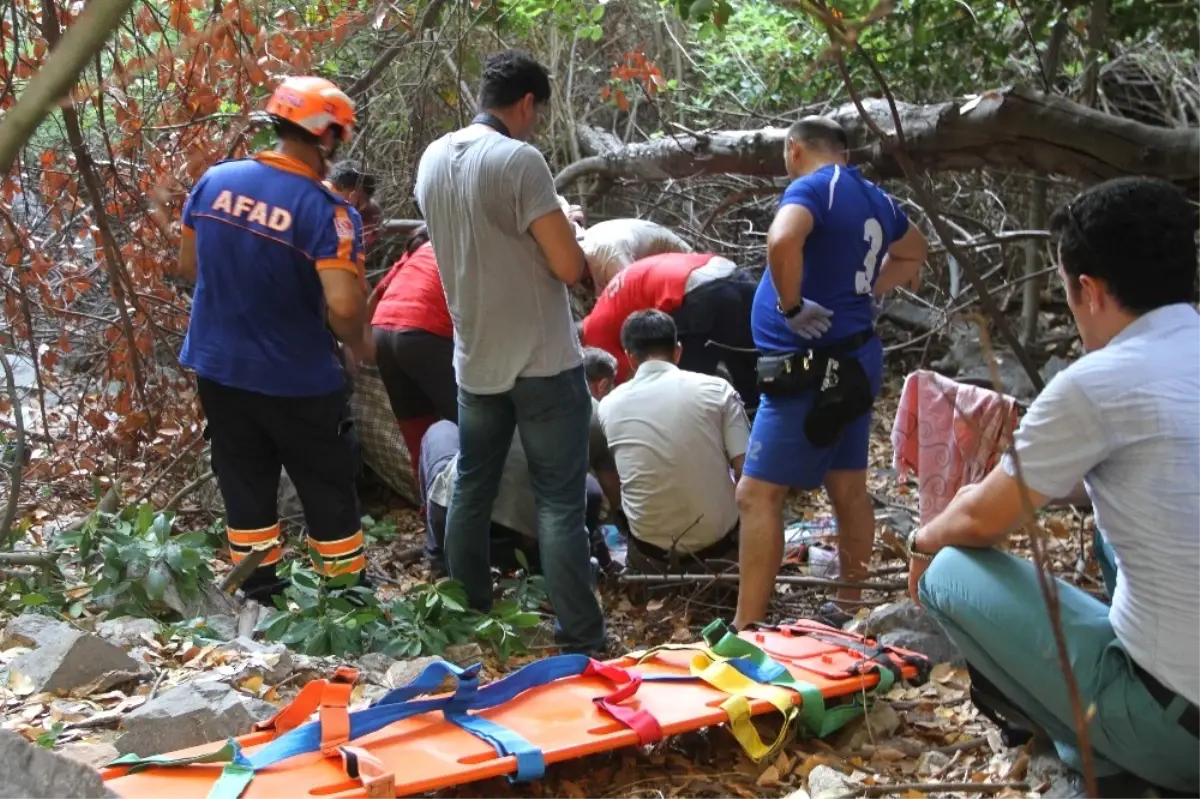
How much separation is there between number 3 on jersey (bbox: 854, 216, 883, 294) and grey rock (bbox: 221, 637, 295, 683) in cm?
217

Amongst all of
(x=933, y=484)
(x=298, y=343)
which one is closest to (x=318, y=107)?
(x=298, y=343)

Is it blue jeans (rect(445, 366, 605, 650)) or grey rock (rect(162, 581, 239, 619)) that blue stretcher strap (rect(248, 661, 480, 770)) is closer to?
blue jeans (rect(445, 366, 605, 650))

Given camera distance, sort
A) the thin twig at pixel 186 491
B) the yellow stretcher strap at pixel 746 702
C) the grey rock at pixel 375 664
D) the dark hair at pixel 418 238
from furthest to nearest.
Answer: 1. the dark hair at pixel 418 238
2. the thin twig at pixel 186 491
3. the grey rock at pixel 375 664
4. the yellow stretcher strap at pixel 746 702

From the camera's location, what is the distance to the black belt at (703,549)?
4.89 meters

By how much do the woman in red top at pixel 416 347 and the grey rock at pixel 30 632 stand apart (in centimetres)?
224

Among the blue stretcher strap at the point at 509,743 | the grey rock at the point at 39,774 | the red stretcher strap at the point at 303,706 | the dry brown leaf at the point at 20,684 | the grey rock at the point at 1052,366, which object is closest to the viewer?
the grey rock at the point at 39,774

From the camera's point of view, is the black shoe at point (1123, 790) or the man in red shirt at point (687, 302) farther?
the man in red shirt at point (687, 302)

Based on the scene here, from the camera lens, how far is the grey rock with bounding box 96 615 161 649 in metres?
3.63

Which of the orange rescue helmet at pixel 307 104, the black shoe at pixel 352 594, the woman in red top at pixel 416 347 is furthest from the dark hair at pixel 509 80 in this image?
the black shoe at pixel 352 594

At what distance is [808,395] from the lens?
407 cm

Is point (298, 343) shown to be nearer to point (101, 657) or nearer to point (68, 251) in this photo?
point (101, 657)

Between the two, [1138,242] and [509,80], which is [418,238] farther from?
[1138,242]

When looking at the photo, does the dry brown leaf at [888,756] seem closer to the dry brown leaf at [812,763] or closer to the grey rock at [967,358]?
the dry brown leaf at [812,763]

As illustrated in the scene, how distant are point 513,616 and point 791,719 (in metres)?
1.44
